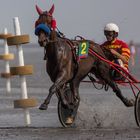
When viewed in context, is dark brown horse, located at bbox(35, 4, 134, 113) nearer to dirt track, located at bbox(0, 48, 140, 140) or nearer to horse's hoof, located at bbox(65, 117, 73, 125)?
horse's hoof, located at bbox(65, 117, 73, 125)

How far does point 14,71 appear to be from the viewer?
15.0 meters

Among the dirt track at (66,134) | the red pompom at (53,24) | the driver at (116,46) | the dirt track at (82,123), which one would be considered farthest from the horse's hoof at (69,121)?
the red pompom at (53,24)

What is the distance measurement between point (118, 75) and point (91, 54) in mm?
645

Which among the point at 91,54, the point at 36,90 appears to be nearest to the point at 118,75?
the point at 91,54

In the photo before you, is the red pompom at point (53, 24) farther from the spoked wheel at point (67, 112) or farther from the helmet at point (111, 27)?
the helmet at point (111, 27)

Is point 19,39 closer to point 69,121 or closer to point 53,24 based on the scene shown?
point 53,24

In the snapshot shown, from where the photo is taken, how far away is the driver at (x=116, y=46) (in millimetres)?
15164

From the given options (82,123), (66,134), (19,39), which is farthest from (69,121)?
(19,39)

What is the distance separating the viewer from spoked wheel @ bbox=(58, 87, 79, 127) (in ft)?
48.4

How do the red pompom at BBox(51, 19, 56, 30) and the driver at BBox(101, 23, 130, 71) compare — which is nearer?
the red pompom at BBox(51, 19, 56, 30)

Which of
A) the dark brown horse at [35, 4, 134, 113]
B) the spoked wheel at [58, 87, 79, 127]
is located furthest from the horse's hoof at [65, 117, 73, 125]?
the dark brown horse at [35, 4, 134, 113]

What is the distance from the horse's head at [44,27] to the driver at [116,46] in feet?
5.18

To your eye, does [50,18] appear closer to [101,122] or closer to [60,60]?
[60,60]

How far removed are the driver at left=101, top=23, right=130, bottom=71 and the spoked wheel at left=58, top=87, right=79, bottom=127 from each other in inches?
38.3
